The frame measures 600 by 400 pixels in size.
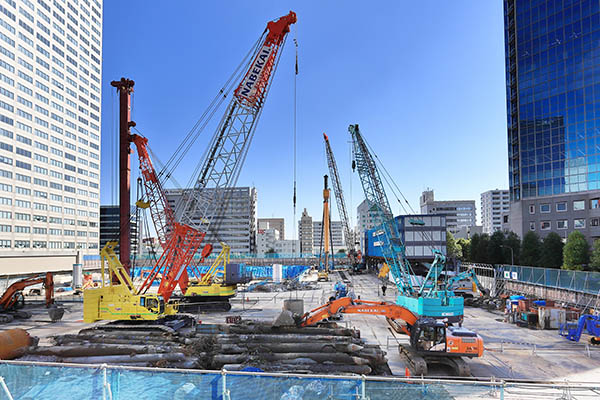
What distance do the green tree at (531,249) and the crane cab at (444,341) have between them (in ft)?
147

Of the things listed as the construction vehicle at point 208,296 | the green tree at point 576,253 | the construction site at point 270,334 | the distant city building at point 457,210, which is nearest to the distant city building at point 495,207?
the distant city building at point 457,210

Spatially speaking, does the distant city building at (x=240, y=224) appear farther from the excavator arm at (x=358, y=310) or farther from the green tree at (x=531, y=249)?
the excavator arm at (x=358, y=310)

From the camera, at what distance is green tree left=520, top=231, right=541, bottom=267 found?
52.7 metres

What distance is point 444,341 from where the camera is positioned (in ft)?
50.6

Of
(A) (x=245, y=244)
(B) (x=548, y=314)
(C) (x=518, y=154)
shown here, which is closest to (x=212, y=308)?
(B) (x=548, y=314)

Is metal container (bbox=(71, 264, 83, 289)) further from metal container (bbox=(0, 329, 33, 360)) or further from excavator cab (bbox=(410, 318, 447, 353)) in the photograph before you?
excavator cab (bbox=(410, 318, 447, 353))

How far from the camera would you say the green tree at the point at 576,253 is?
45.4 m

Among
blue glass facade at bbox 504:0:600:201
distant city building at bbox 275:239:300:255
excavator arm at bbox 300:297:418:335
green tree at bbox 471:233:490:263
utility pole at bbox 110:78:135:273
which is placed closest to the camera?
excavator arm at bbox 300:297:418:335

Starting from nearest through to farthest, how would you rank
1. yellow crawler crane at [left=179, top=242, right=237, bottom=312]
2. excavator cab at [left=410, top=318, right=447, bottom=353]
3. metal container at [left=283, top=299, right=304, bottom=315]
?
excavator cab at [left=410, top=318, right=447, bottom=353]
metal container at [left=283, top=299, right=304, bottom=315]
yellow crawler crane at [left=179, top=242, right=237, bottom=312]

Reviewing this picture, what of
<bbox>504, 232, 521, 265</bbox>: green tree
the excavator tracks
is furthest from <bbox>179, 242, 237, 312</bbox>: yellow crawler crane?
<bbox>504, 232, 521, 265</bbox>: green tree

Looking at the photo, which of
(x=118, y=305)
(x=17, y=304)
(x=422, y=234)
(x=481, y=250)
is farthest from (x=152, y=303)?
(x=481, y=250)

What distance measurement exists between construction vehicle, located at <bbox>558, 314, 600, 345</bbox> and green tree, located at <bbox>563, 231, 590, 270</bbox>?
93.2 feet

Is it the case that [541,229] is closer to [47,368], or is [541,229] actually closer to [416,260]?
[416,260]

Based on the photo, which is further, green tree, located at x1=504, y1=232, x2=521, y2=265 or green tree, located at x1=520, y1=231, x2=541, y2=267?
green tree, located at x1=504, y1=232, x2=521, y2=265
